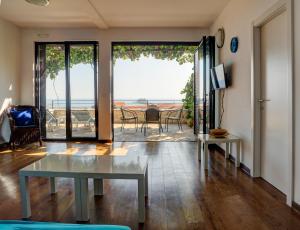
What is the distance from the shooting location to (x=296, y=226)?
7.18 ft

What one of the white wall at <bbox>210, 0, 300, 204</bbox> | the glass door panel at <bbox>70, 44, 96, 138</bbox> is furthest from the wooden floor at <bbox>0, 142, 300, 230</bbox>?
the glass door panel at <bbox>70, 44, 96, 138</bbox>

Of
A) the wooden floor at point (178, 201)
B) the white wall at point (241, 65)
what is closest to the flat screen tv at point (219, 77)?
the white wall at point (241, 65)

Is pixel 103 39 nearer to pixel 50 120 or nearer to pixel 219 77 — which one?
pixel 50 120

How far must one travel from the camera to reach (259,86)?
11.6ft

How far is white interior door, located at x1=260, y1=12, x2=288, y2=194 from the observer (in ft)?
9.51

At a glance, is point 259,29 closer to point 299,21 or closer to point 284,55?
point 284,55

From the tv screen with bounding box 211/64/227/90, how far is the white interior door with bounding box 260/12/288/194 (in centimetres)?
119

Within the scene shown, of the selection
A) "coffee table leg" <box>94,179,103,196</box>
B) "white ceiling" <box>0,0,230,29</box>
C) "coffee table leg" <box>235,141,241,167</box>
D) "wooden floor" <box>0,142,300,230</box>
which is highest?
"white ceiling" <box>0,0,230,29</box>

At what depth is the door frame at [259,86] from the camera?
8.43 feet

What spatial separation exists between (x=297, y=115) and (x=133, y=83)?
891 centimetres

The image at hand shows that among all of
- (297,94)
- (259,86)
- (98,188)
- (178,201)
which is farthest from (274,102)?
(98,188)

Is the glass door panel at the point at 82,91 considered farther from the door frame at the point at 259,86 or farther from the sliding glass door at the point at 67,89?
the door frame at the point at 259,86

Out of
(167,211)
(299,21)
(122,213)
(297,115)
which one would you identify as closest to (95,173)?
(122,213)

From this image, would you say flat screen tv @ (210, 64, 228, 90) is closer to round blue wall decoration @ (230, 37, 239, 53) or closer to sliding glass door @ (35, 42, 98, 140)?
round blue wall decoration @ (230, 37, 239, 53)
